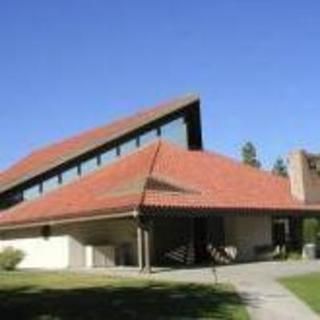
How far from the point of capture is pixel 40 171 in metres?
39.0

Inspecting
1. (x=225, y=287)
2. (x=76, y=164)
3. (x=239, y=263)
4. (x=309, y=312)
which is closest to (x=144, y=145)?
(x=76, y=164)

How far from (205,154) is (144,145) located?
134 inches

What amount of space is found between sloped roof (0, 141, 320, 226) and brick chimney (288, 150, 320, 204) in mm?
564

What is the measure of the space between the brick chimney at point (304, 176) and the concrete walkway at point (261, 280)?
21.2ft

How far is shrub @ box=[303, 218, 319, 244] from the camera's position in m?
37.7

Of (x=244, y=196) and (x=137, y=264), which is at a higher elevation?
(x=244, y=196)

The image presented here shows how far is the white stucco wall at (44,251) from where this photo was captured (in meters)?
35.3

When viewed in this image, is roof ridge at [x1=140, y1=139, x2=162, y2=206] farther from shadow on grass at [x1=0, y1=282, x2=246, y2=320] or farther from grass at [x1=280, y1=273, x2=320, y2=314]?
shadow on grass at [x1=0, y1=282, x2=246, y2=320]

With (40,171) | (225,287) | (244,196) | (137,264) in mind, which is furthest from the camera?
(40,171)

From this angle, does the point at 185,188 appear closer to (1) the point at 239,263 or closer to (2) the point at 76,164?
(1) the point at 239,263

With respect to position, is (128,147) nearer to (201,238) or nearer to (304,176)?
(201,238)

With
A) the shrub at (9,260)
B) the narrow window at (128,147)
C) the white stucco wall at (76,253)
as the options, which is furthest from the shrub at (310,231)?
the shrub at (9,260)

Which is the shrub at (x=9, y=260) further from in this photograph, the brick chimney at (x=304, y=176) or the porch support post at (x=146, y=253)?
the brick chimney at (x=304, y=176)

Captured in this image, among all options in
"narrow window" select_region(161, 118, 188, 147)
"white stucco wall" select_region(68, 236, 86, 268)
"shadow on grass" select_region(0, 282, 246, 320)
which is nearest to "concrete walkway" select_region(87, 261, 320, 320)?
"shadow on grass" select_region(0, 282, 246, 320)
